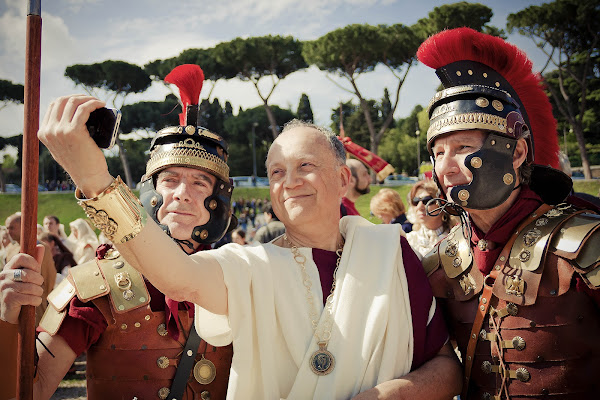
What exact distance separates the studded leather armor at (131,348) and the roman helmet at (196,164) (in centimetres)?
47

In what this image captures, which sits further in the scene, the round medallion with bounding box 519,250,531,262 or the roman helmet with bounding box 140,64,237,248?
the roman helmet with bounding box 140,64,237,248

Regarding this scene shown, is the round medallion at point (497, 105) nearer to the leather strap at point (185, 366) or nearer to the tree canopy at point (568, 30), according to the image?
the leather strap at point (185, 366)

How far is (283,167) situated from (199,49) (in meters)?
39.3

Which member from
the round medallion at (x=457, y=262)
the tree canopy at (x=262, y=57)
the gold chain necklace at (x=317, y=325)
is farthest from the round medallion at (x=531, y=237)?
the tree canopy at (x=262, y=57)

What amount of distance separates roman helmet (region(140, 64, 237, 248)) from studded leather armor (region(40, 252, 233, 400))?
471 millimetres

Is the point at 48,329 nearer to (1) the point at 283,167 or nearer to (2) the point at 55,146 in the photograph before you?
(2) the point at 55,146

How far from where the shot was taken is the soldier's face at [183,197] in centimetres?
287

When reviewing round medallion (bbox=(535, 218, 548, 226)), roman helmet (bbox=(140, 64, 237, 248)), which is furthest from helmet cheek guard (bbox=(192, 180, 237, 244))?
round medallion (bbox=(535, 218, 548, 226))

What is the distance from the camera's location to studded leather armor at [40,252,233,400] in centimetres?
252

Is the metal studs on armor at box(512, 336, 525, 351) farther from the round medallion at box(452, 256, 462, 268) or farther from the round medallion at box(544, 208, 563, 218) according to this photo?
the round medallion at box(544, 208, 563, 218)

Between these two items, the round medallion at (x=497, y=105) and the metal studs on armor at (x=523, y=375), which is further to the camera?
the round medallion at (x=497, y=105)

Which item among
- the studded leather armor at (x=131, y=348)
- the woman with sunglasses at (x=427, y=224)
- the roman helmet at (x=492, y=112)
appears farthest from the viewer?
the woman with sunglasses at (x=427, y=224)

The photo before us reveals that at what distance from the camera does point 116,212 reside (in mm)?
1696

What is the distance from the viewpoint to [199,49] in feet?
129
